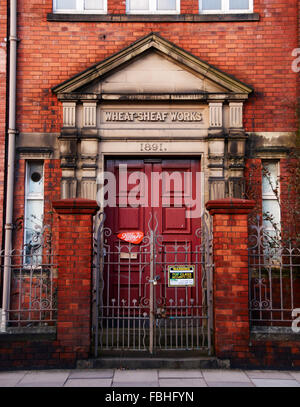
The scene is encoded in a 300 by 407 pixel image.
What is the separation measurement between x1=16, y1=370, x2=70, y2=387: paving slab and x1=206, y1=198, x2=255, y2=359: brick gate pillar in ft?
6.34

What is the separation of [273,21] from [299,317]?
5.12 meters

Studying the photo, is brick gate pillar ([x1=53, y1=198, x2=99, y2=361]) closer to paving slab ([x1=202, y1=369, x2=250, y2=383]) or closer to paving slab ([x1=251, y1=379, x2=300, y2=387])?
paving slab ([x1=202, y1=369, x2=250, y2=383])

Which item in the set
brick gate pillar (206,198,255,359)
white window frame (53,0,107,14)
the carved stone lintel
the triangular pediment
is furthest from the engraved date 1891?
white window frame (53,0,107,14)

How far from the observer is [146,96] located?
7758 mm

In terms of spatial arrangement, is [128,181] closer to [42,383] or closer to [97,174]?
[97,174]

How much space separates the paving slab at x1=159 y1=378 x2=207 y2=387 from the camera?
16.5 feet

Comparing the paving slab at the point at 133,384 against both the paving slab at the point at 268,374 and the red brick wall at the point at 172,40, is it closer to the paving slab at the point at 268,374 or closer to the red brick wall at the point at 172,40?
the paving slab at the point at 268,374

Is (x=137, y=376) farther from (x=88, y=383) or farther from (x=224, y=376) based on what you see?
(x=224, y=376)

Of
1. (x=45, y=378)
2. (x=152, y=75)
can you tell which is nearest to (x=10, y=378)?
(x=45, y=378)

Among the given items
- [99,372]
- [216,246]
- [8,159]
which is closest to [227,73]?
[216,246]

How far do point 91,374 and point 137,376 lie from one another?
56 cm

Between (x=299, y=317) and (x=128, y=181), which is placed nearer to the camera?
(x=299, y=317)
